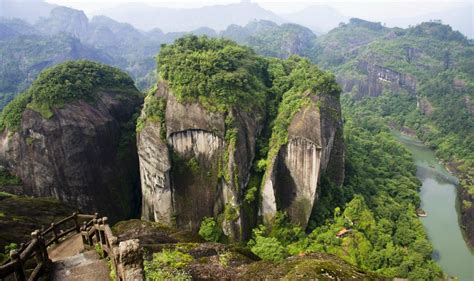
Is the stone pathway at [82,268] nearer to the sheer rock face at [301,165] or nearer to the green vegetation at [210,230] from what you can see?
the green vegetation at [210,230]

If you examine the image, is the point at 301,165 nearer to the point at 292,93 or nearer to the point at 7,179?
the point at 292,93

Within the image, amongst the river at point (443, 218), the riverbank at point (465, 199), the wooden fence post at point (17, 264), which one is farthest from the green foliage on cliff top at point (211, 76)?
the riverbank at point (465, 199)

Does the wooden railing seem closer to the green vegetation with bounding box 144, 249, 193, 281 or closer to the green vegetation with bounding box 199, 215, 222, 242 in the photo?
the green vegetation with bounding box 144, 249, 193, 281

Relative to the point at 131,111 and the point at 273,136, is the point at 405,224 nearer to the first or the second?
the point at 273,136

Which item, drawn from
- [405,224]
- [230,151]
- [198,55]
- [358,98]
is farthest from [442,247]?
[358,98]

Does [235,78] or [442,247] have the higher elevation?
[235,78]

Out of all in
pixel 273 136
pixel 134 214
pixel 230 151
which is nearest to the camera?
pixel 230 151
